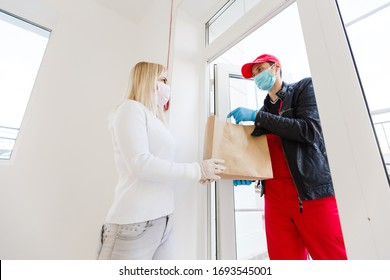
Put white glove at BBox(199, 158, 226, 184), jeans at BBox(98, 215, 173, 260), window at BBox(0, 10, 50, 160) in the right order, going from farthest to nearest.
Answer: window at BBox(0, 10, 50, 160) < white glove at BBox(199, 158, 226, 184) < jeans at BBox(98, 215, 173, 260)

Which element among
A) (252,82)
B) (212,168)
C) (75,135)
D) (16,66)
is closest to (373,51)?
(212,168)

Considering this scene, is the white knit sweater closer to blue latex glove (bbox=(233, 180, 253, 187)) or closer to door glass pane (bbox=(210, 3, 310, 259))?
blue latex glove (bbox=(233, 180, 253, 187))

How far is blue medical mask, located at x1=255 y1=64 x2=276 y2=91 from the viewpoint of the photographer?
94cm

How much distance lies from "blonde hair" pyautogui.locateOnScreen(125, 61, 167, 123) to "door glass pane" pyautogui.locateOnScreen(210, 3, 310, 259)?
0.47 meters

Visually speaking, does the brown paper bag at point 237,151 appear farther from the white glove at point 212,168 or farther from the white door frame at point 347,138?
the white door frame at point 347,138

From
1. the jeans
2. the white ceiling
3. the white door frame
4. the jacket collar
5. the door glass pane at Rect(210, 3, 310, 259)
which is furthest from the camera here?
the white ceiling

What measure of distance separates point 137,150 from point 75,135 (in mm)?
1237

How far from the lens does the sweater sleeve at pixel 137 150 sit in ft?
2.22

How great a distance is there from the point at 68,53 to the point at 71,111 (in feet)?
1.87

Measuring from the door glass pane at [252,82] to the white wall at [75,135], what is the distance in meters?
0.27

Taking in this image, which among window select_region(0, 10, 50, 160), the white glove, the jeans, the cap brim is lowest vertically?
the jeans

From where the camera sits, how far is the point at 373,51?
55 centimetres

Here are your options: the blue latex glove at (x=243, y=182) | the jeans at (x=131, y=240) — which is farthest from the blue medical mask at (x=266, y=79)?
the jeans at (x=131, y=240)

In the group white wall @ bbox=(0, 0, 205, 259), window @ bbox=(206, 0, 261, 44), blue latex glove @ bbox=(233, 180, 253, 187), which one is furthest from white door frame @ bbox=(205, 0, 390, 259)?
white wall @ bbox=(0, 0, 205, 259)
